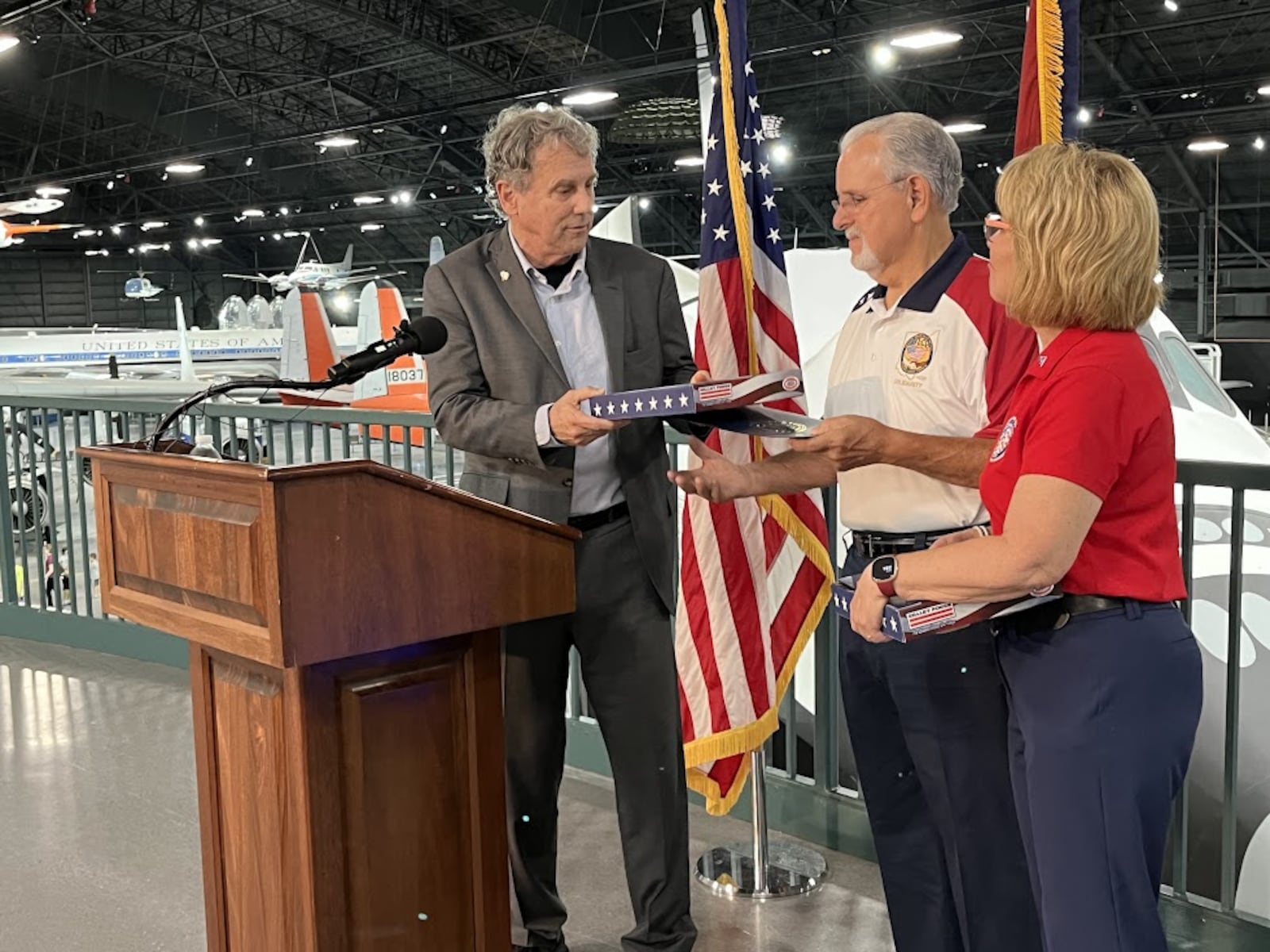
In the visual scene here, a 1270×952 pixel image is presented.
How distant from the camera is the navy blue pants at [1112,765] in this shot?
1.40 m

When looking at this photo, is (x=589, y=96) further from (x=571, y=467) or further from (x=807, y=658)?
(x=571, y=467)

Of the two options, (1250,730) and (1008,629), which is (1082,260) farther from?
(1250,730)

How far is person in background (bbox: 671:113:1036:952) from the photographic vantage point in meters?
1.80

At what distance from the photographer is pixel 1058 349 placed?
4.59 ft

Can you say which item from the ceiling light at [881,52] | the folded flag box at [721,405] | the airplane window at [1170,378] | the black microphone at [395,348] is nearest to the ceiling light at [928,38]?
the ceiling light at [881,52]

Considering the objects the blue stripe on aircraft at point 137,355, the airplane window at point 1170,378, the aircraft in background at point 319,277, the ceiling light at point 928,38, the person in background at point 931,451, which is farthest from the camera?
the aircraft in background at point 319,277

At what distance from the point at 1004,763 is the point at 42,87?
28.2 m

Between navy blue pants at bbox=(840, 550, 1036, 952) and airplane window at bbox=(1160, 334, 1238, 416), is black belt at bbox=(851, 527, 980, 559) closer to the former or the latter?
navy blue pants at bbox=(840, 550, 1036, 952)

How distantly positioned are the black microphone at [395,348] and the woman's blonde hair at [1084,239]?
893 mm

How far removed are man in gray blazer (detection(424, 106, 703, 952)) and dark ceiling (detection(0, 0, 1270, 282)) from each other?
787 centimetres

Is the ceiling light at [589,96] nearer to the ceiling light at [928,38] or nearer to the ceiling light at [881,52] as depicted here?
the ceiling light at [881,52]

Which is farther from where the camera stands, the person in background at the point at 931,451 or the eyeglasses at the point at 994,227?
the person in background at the point at 931,451

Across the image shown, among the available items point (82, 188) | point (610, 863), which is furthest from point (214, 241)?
point (610, 863)

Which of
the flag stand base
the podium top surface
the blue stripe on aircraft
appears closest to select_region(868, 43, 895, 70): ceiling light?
the flag stand base
